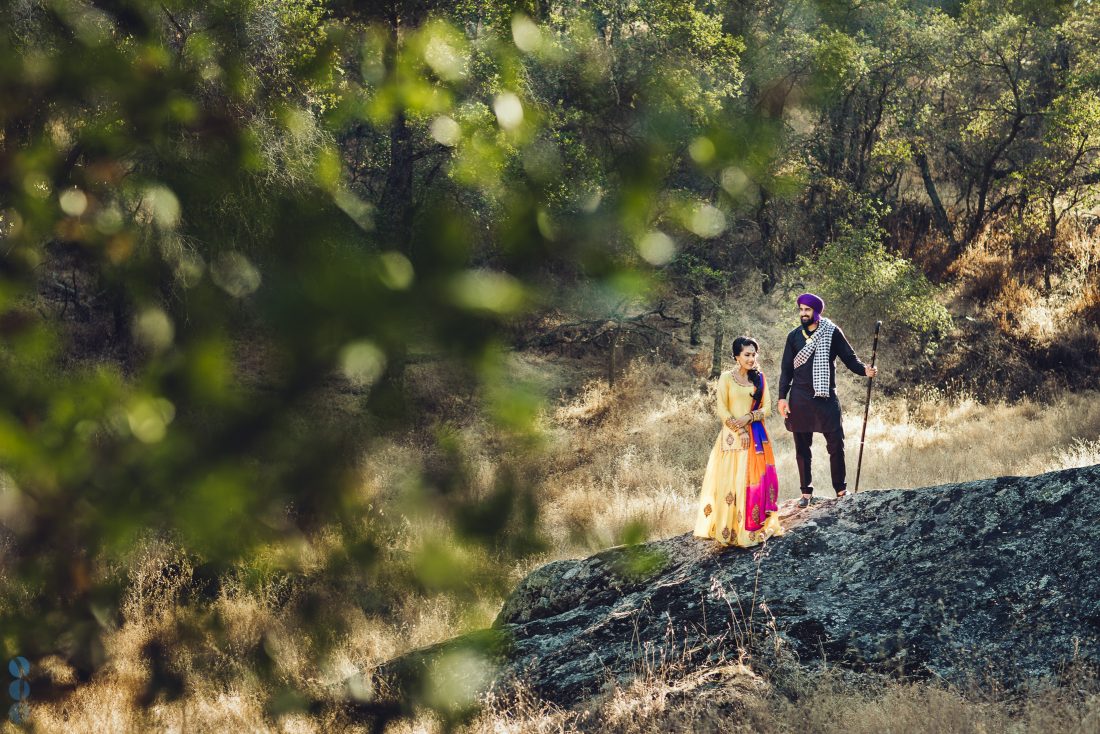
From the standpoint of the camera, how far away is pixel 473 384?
1.45 m

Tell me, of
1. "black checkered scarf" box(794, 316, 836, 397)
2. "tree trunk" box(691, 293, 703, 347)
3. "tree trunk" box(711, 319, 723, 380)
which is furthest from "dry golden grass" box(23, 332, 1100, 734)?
"tree trunk" box(691, 293, 703, 347)

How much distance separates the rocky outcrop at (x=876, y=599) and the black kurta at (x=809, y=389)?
38.2 inches

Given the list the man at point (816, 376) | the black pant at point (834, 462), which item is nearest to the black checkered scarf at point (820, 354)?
the man at point (816, 376)

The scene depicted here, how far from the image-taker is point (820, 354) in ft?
23.0

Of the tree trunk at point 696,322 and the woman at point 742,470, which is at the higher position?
the tree trunk at point 696,322

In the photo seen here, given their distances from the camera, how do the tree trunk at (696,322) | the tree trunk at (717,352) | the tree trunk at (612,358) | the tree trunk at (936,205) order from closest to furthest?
the tree trunk at (612,358) < the tree trunk at (717,352) < the tree trunk at (696,322) < the tree trunk at (936,205)

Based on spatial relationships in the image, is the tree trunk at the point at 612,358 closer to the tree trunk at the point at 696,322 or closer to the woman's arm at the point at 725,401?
the tree trunk at the point at 696,322

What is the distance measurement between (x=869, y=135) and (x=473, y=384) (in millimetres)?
19258

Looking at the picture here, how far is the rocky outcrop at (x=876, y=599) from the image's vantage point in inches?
181

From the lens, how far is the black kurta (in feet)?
23.1

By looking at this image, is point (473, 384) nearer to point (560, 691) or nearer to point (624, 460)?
point (560, 691)

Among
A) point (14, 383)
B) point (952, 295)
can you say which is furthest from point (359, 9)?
point (952, 295)

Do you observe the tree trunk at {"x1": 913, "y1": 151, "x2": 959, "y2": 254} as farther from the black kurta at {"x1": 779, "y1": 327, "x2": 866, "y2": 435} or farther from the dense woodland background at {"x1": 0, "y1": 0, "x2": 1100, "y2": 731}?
the dense woodland background at {"x1": 0, "y1": 0, "x2": 1100, "y2": 731}

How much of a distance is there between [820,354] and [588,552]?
3.62m
